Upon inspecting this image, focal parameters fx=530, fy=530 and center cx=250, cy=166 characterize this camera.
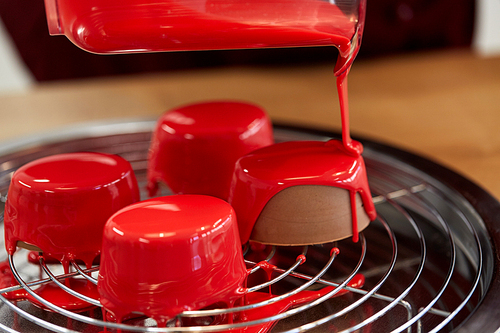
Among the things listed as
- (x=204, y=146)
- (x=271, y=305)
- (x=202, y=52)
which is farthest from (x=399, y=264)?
(x=202, y=52)

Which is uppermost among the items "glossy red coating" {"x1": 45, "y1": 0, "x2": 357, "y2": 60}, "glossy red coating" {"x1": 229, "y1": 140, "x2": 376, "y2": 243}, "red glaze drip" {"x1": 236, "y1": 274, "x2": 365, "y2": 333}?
"glossy red coating" {"x1": 45, "y1": 0, "x2": 357, "y2": 60}

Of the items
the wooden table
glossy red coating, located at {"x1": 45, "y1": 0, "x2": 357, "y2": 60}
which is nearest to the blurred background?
the wooden table

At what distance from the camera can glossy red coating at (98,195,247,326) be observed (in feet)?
1.41

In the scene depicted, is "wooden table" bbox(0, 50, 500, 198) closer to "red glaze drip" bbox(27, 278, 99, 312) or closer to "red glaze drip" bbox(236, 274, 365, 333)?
"red glaze drip" bbox(236, 274, 365, 333)

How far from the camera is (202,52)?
1.92 m

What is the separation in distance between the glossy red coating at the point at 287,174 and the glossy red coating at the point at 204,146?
90mm

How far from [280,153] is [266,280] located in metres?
0.14

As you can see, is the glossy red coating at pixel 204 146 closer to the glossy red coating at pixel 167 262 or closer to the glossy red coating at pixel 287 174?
the glossy red coating at pixel 287 174

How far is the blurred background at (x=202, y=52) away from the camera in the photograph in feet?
6.10

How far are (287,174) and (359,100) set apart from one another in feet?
2.10

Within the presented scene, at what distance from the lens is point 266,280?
540 mm

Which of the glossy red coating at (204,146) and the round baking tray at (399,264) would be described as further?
the glossy red coating at (204,146)

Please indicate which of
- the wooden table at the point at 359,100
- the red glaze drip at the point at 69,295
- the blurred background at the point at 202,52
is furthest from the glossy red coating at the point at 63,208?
the blurred background at the point at 202,52

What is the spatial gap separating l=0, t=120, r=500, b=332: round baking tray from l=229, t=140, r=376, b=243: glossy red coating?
0.18ft
